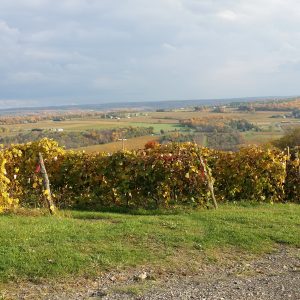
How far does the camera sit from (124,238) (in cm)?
849

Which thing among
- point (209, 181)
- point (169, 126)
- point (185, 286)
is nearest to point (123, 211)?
point (209, 181)

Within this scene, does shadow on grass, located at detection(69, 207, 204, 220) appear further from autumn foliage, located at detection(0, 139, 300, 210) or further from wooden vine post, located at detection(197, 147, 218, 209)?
wooden vine post, located at detection(197, 147, 218, 209)

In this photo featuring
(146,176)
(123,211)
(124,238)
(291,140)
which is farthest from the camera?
(291,140)

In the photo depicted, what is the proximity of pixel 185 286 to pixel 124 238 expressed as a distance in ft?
7.48

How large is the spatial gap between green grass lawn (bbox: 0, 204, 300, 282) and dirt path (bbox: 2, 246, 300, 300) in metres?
0.35

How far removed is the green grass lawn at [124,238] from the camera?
7.05 metres

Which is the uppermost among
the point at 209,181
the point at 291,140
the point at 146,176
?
the point at 146,176

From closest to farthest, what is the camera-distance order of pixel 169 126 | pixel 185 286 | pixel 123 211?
pixel 185 286
pixel 123 211
pixel 169 126

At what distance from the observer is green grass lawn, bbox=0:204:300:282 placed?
7047 millimetres

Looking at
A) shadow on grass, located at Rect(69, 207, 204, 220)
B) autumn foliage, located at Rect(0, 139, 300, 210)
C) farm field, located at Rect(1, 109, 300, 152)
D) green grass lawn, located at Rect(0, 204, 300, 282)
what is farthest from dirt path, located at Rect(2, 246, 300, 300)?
farm field, located at Rect(1, 109, 300, 152)

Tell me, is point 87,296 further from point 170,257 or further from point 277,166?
point 277,166

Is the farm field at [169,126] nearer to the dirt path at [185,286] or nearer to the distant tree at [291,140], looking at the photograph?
the distant tree at [291,140]

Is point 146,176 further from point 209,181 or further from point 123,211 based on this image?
point 209,181

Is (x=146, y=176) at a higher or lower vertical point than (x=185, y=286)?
higher
